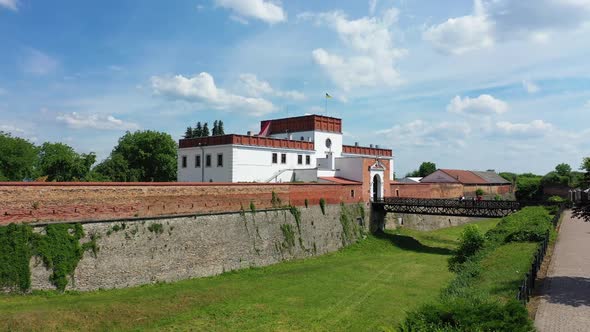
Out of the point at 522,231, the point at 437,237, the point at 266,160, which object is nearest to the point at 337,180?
the point at 266,160

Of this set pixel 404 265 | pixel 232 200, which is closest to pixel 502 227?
pixel 404 265

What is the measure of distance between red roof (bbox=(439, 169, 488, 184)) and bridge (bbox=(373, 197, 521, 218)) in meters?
22.3

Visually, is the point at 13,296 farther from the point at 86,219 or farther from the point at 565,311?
the point at 565,311

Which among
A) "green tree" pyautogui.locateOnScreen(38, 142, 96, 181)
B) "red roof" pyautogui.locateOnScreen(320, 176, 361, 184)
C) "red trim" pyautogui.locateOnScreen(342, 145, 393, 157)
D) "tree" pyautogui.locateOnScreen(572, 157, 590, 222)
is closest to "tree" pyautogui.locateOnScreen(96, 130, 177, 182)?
"green tree" pyautogui.locateOnScreen(38, 142, 96, 181)

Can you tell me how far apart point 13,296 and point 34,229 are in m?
2.36

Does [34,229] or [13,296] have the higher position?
[34,229]

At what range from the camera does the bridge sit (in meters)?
30.2

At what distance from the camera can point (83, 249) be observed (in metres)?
16.7

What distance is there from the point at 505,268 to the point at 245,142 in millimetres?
23922

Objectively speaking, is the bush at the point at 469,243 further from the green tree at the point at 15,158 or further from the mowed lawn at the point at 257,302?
the green tree at the point at 15,158

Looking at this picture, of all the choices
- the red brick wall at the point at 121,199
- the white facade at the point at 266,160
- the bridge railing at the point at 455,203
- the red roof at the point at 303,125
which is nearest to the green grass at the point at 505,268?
the red brick wall at the point at 121,199

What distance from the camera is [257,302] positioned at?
55.3 feet

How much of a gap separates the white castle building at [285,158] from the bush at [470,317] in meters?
25.6

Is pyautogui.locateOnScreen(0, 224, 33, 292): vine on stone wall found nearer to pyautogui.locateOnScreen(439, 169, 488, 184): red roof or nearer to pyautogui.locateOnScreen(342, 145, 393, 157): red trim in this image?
pyautogui.locateOnScreen(342, 145, 393, 157): red trim
